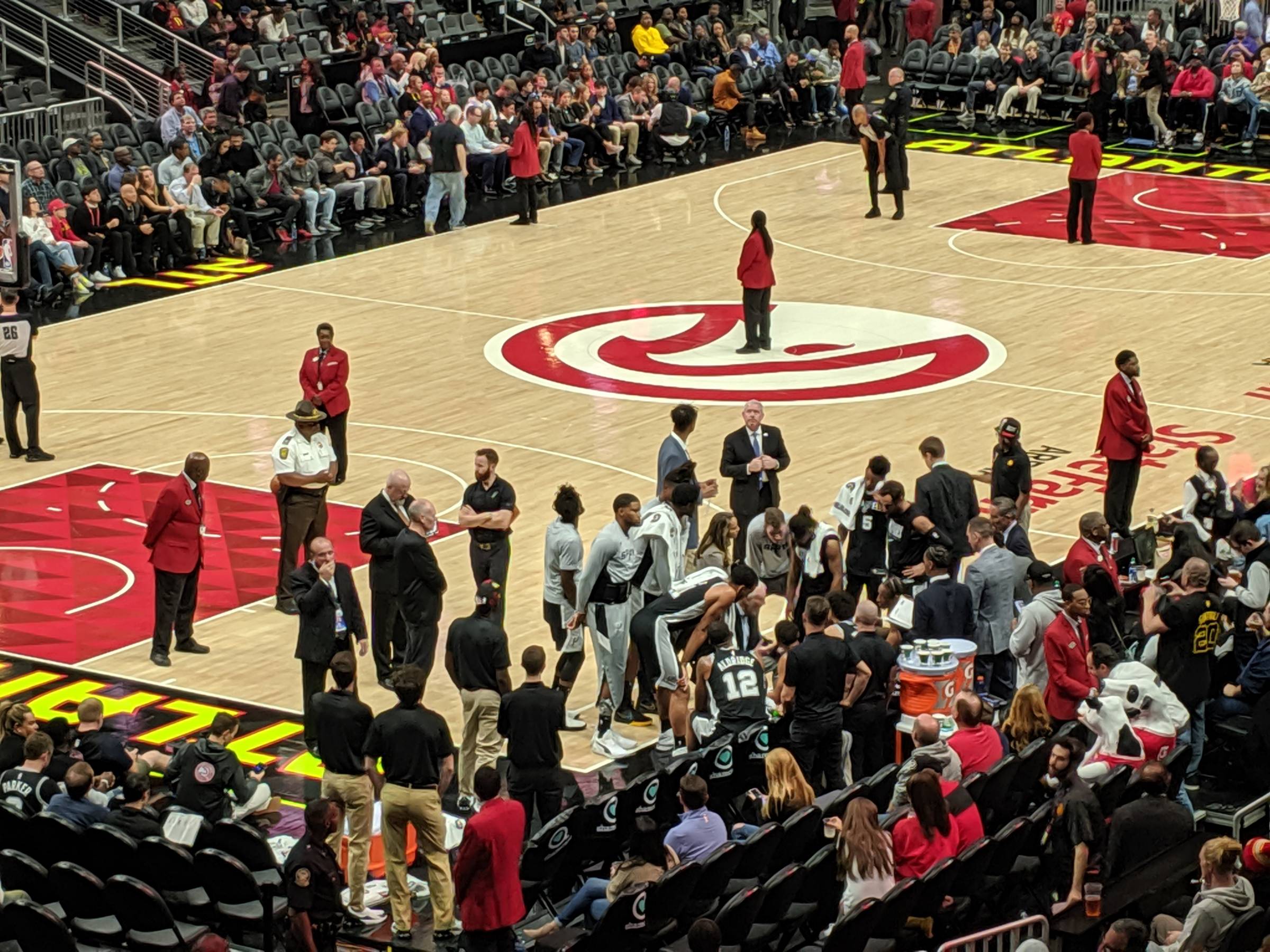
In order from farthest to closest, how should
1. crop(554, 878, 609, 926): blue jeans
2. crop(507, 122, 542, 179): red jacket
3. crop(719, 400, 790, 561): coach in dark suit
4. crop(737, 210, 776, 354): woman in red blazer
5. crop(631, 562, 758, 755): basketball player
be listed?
crop(507, 122, 542, 179): red jacket → crop(737, 210, 776, 354): woman in red blazer → crop(719, 400, 790, 561): coach in dark suit → crop(631, 562, 758, 755): basketball player → crop(554, 878, 609, 926): blue jeans

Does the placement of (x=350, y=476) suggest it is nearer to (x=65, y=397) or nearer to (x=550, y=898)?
(x=65, y=397)

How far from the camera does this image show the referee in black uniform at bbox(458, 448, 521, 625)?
15.2 m

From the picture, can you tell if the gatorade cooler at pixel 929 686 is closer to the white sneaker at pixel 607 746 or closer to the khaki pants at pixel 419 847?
the white sneaker at pixel 607 746

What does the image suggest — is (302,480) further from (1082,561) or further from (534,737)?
(1082,561)

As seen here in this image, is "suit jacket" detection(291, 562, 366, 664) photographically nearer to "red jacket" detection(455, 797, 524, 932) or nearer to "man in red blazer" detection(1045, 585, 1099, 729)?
"red jacket" detection(455, 797, 524, 932)

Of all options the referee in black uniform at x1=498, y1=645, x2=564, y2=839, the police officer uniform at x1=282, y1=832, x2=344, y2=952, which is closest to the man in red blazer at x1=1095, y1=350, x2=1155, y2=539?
the referee in black uniform at x1=498, y1=645, x2=564, y2=839

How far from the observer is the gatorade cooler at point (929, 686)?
42.4ft

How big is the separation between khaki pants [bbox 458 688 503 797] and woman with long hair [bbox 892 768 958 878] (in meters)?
2.80

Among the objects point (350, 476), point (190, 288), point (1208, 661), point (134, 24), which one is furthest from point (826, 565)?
point (134, 24)

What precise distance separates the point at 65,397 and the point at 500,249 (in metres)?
7.60

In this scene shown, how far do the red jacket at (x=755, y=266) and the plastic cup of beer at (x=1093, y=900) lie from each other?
12043mm

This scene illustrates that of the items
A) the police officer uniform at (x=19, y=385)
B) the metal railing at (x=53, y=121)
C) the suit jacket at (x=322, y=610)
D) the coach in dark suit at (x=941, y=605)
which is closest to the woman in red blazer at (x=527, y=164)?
the metal railing at (x=53, y=121)

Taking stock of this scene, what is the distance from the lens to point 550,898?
11.5 meters

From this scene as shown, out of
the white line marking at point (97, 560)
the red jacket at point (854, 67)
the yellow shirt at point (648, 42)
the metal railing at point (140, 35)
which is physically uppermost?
the metal railing at point (140, 35)
